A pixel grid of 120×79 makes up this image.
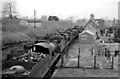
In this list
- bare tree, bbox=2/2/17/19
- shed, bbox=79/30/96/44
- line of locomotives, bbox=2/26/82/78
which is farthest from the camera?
bare tree, bbox=2/2/17/19

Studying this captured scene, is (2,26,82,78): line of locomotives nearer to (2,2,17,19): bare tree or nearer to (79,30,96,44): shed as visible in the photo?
(79,30,96,44): shed

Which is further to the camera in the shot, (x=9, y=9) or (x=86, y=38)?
(x=9, y=9)

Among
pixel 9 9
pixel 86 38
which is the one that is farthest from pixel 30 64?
pixel 9 9

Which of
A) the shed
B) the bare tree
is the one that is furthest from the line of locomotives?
the bare tree

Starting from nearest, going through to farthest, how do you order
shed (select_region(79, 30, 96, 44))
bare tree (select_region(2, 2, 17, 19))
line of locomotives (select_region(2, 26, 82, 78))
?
line of locomotives (select_region(2, 26, 82, 78)), shed (select_region(79, 30, 96, 44)), bare tree (select_region(2, 2, 17, 19))

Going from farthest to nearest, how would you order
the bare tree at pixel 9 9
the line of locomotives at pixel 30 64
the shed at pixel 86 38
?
1. the bare tree at pixel 9 9
2. the shed at pixel 86 38
3. the line of locomotives at pixel 30 64

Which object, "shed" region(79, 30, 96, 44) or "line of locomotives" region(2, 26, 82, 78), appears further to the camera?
"shed" region(79, 30, 96, 44)

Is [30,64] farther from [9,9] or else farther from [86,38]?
[9,9]

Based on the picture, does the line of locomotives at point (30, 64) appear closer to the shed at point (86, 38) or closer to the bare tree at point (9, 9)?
the shed at point (86, 38)

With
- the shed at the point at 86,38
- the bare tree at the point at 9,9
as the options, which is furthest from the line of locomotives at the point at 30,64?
the bare tree at the point at 9,9

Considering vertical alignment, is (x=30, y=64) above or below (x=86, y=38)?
below

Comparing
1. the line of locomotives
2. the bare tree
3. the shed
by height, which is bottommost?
the line of locomotives

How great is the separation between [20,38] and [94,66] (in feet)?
62.0

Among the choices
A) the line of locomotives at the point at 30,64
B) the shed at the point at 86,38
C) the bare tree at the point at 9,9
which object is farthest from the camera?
the bare tree at the point at 9,9
